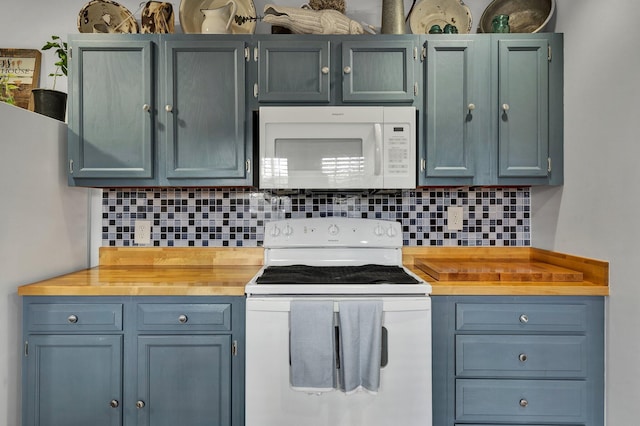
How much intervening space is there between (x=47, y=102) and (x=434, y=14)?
210cm

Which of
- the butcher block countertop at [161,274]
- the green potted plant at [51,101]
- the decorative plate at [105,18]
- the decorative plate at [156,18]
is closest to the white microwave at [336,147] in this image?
the butcher block countertop at [161,274]

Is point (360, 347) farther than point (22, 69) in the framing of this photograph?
No

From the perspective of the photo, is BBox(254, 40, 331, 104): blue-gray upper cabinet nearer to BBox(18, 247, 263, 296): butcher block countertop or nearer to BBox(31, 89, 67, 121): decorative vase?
BBox(18, 247, 263, 296): butcher block countertop

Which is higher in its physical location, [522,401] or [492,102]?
[492,102]

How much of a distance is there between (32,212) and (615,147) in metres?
2.47

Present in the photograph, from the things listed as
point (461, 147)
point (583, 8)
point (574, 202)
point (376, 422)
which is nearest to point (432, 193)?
point (461, 147)

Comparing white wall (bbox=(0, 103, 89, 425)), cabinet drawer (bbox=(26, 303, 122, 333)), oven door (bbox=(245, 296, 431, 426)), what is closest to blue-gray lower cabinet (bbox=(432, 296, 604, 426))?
oven door (bbox=(245, 296, 431, 426))

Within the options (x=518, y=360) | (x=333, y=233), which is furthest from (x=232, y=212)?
(x=518, y=360)

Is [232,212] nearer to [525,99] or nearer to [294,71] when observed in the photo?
[294,71]

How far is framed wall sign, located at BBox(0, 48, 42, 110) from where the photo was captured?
86.4 inches

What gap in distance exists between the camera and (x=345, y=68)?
1920 millimetres

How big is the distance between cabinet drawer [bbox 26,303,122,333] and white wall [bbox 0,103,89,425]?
90 millimetres

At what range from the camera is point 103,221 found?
224 cm

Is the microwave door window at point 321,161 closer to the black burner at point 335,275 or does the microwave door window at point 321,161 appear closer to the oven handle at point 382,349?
the black burner at point 335,275
